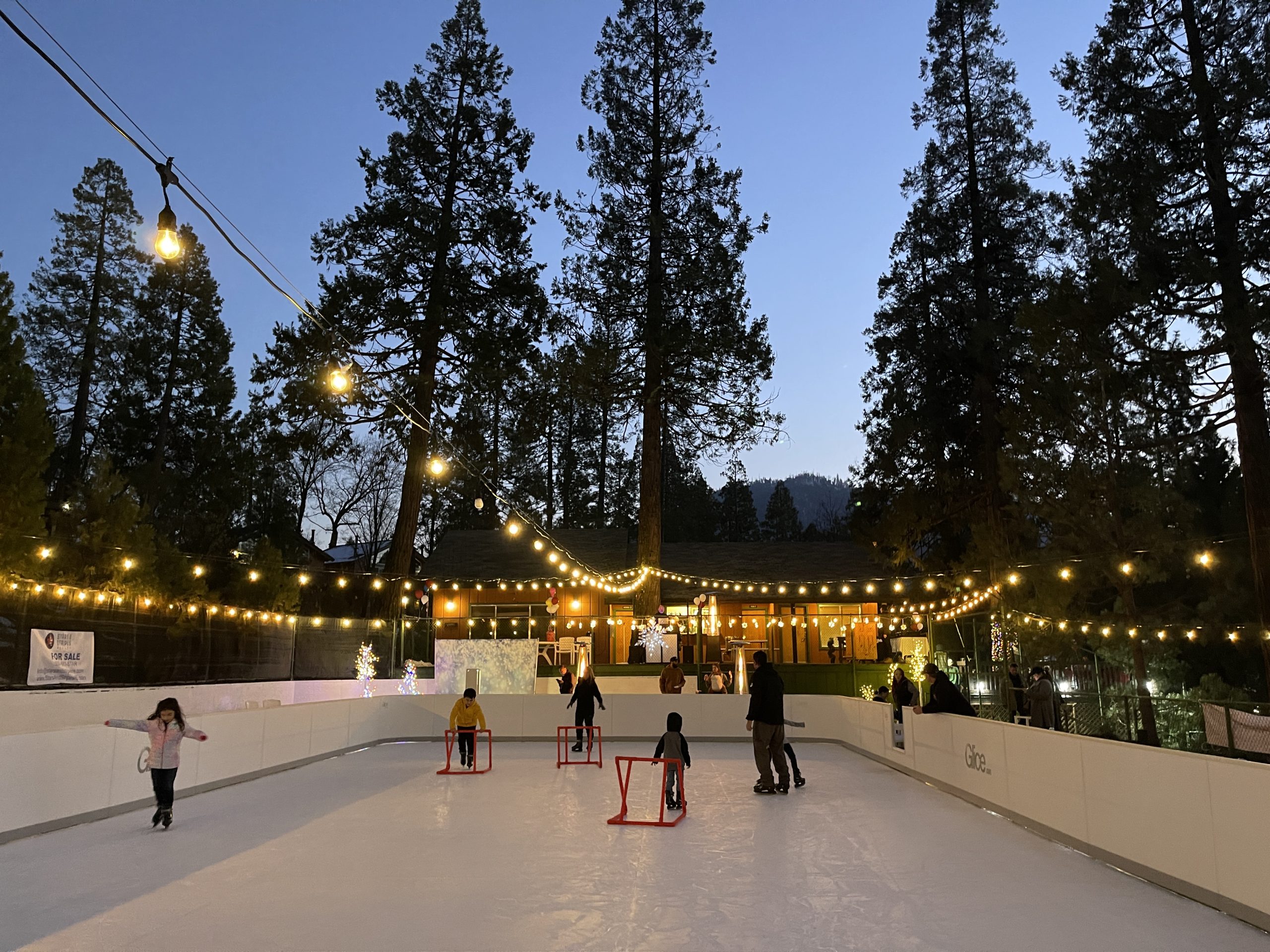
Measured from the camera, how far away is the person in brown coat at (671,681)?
19.6 m

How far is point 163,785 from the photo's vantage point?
28.1ft

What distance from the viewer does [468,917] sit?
548cm

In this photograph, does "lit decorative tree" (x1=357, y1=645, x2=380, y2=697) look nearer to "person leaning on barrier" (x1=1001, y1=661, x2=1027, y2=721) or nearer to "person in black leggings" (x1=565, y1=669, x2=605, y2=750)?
"person in black leggings" (x1=565, y1=669, x2=605, y2=750)

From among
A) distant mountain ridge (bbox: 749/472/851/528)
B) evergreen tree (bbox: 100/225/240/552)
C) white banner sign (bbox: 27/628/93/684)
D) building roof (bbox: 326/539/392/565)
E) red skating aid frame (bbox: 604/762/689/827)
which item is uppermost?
distant mountain ridge (bbox: 749/472/851/528)

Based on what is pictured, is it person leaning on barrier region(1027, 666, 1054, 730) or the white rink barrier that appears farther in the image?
person leaning on barrier region(1027, 666, 1054, 730)

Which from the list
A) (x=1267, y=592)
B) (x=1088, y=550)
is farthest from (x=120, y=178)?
(x=1267, y=592)

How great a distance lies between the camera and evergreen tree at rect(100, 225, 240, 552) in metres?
30.9

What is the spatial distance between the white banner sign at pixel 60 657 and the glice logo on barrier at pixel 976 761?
12668 millimetres

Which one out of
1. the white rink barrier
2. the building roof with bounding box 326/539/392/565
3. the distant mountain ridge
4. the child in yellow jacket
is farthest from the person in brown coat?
the distant mountain ridge

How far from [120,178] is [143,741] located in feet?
86.0

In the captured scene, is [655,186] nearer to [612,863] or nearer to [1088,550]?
[1088,550]

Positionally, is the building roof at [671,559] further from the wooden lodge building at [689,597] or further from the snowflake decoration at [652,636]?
the snowflake decoration at [652,636]

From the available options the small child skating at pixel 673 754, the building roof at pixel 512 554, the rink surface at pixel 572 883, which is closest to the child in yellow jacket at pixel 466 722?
the rink surface at pixel 572 883

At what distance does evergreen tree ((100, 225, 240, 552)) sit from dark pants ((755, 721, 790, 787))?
84.5 feet
